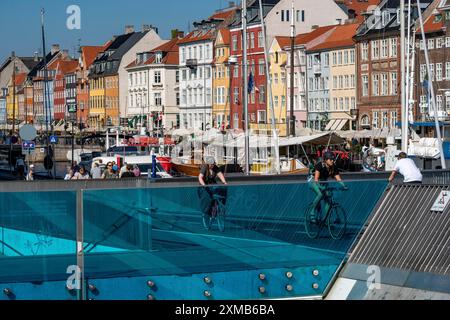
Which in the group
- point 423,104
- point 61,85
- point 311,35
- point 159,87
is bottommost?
point 423,104

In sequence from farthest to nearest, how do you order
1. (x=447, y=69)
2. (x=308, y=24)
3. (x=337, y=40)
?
(x=308, y=24) → (x=337, y=40) → (x=447, y=69)

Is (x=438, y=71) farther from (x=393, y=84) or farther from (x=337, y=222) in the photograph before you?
(x=337, y=222)

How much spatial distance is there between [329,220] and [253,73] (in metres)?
91.6

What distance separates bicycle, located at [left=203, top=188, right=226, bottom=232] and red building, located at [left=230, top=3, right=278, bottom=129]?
282ft

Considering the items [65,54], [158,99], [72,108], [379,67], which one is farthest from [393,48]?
[65,54]

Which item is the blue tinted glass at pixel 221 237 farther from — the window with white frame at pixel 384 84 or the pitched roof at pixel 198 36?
the pitched roof at pixel 198 36

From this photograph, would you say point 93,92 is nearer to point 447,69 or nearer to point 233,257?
point 447,69

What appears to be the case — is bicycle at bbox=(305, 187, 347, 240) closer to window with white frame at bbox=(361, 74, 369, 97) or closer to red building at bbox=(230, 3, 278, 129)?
window with white frame at bbox=(361, 74, 369, 97)

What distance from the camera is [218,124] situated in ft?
381

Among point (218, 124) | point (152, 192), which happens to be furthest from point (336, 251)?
point (218, 124)

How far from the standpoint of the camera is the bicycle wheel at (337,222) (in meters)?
18.5

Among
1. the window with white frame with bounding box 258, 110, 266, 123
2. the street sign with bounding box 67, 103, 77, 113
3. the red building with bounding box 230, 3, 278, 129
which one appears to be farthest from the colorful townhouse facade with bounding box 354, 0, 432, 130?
the street sign with bounding box 67, 103, 77, 113

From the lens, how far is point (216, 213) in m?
17.3

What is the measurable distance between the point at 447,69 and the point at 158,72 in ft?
184
